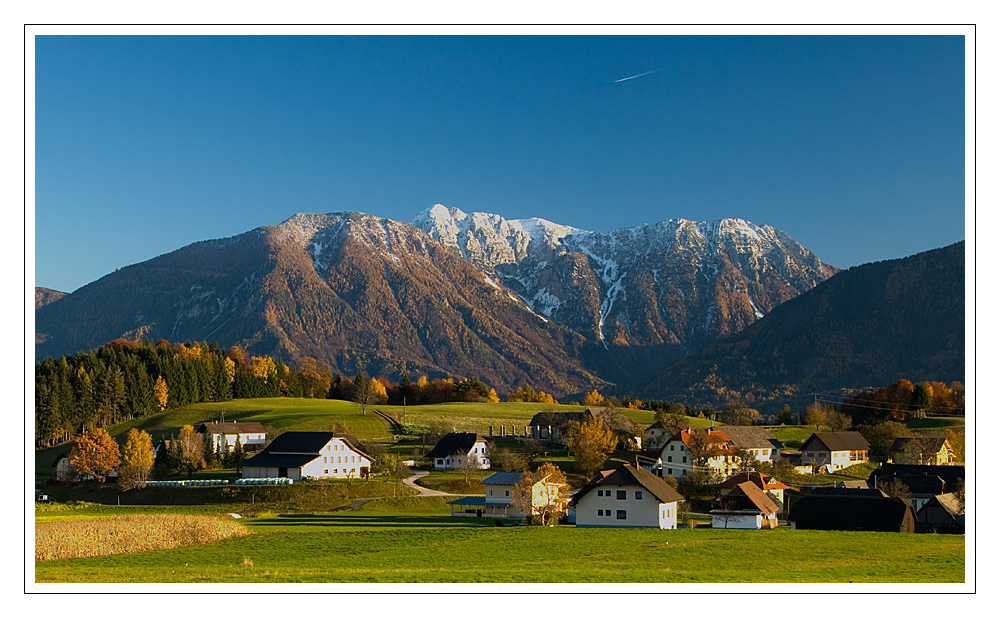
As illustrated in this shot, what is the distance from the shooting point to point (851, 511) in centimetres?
5428

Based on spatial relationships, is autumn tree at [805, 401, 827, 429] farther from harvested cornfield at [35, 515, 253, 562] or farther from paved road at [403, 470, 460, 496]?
harvested cornfield at [35, 515, 253, 562]

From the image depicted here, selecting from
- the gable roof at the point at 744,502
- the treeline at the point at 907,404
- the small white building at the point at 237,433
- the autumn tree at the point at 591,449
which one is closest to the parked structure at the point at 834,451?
the autumn tree at the point at 591,449

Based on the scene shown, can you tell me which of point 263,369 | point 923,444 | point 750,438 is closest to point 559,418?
point 750,438

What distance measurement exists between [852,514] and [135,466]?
54.1 m

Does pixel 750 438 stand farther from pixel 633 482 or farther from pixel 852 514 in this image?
pixel 633 482

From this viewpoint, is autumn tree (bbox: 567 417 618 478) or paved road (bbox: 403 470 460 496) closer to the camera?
paved road (bbox: 403 470 460 496)

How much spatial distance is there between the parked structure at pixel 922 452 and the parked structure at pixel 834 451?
2.98 meters

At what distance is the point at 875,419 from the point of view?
4729 inches

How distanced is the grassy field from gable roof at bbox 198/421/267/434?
161 feet

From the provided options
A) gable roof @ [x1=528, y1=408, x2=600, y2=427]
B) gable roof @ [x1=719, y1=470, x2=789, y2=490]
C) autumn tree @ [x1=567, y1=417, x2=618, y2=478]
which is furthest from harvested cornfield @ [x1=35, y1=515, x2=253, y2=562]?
gable roof @ [x1=528, y1=408, x2=600, y2=427]

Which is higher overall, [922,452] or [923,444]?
[923,444]

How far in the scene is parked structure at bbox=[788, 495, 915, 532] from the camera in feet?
175

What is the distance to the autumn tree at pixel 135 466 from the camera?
75.0 m
